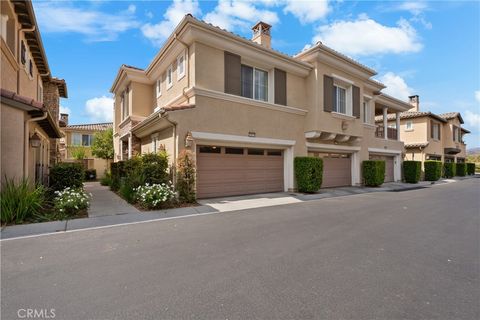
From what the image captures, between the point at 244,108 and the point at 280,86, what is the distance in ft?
8.56

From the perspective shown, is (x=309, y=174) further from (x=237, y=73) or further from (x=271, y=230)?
(x=271, y=230)

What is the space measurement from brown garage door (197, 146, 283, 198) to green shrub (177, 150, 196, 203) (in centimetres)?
80

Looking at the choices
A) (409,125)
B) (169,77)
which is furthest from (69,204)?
(409,125)

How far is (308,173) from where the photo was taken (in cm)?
1270

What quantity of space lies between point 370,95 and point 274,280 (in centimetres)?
1834

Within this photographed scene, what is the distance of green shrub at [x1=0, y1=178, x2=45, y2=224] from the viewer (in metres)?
6.40

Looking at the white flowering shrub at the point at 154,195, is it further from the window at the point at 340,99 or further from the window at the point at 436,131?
the window at the point at 436,131

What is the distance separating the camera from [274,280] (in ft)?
11.9

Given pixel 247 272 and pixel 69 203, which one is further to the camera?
pixel 69 203

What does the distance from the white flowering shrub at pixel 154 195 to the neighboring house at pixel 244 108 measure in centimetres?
152

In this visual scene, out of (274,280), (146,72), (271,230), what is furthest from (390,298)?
(146,72)

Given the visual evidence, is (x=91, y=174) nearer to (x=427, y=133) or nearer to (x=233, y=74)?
A: (x=233, y=74)

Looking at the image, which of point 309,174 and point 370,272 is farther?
point 309,174

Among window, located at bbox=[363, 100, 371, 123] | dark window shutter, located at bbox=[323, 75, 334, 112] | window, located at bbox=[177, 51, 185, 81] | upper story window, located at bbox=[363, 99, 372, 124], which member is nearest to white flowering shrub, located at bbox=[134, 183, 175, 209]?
window, located at bbox=[177, 51, 185, 81]
